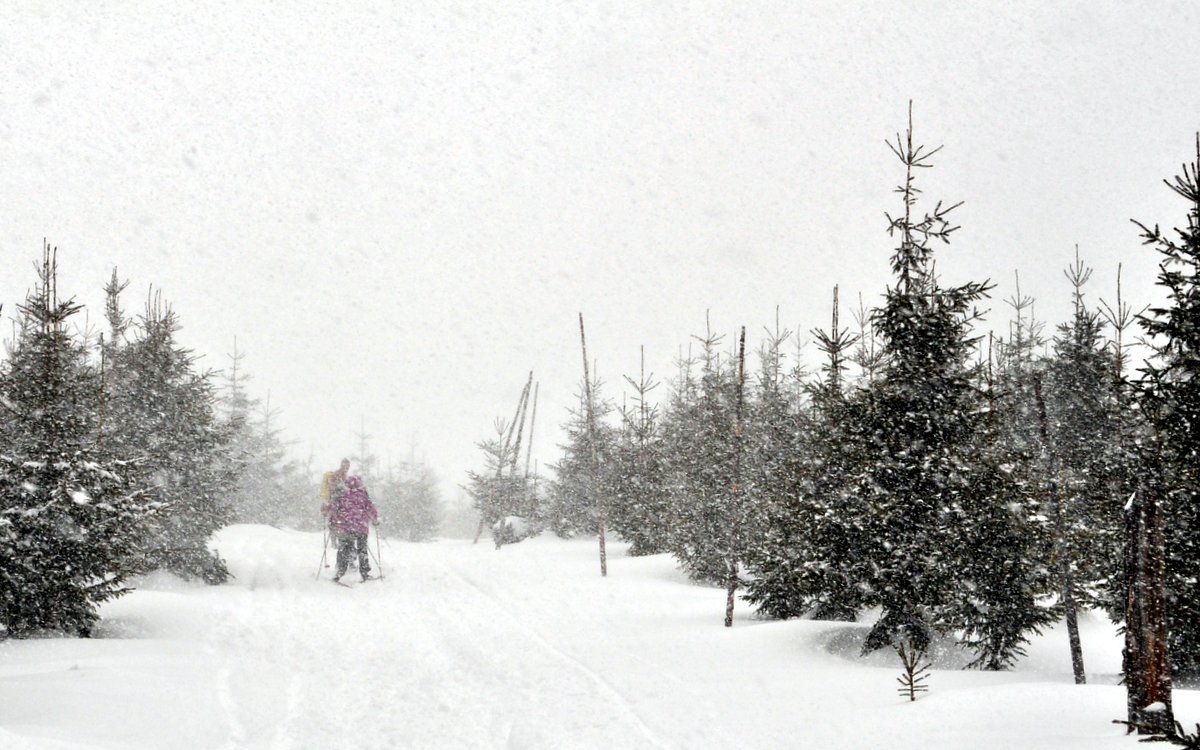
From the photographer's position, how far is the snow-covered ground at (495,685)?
6523mm

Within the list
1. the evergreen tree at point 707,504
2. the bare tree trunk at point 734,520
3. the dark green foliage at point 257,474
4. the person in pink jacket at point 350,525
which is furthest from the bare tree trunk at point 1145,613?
the dark green foliage at point 257,474

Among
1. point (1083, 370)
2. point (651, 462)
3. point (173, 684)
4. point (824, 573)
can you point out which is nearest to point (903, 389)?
point (824, 573)

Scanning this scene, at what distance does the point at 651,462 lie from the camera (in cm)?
2425

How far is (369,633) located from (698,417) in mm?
15607

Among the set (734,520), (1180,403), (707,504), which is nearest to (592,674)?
(734,520)

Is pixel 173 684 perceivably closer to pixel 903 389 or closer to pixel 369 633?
pixel 369 633

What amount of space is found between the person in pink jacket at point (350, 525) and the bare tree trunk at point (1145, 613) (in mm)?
13765

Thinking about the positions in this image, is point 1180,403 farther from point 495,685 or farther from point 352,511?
point 352,511

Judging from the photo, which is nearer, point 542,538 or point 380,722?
point 380,722

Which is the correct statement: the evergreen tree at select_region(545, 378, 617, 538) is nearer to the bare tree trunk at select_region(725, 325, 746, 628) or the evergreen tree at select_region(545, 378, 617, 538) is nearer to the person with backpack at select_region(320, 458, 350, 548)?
the person with backpack at select_region(320, 458, 350, 548)

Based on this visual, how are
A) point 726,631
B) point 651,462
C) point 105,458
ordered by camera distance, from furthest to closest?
point 651,462 < point 726,631 < point 105,458

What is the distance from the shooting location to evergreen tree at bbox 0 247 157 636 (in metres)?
8.77

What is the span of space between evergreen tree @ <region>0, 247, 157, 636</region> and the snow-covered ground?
2.12 ft

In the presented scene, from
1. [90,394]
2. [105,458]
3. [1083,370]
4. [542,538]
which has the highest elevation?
[1083,370]
